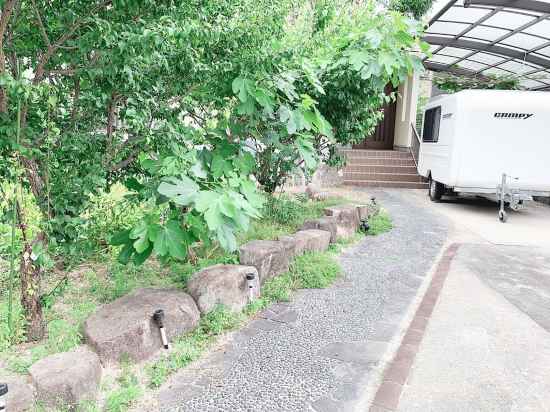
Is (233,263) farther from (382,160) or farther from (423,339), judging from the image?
(382,160)

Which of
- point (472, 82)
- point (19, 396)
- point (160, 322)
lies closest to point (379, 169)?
point (472, 82)

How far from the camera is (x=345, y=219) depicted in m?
6.25

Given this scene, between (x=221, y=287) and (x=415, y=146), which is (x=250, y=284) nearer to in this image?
(x=221, y=287)

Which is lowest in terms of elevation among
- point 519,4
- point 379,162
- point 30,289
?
point 30,289

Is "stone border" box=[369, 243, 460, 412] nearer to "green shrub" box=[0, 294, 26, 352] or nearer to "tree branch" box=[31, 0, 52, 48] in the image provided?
"green shrub" box=[0, 294, 26, 352]

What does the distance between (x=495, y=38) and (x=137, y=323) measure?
1257 centimetres

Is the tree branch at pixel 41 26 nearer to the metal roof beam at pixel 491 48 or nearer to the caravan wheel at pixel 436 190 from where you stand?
the caravan wheel at pixel 436 190

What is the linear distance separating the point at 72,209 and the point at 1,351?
89cm

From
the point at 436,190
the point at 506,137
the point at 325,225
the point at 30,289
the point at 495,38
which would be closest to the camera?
the point at 30,289

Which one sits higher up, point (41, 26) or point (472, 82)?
point (472, 82)

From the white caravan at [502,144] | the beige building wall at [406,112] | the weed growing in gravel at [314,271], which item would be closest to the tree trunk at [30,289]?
the weed growing in gravel at [314,271]

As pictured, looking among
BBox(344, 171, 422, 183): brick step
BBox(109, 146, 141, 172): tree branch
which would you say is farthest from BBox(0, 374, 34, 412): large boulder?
BBox(344, 171, 422, 183): brick step

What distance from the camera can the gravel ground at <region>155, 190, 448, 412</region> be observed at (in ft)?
7.95

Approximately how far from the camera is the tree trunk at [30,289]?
247 cm
